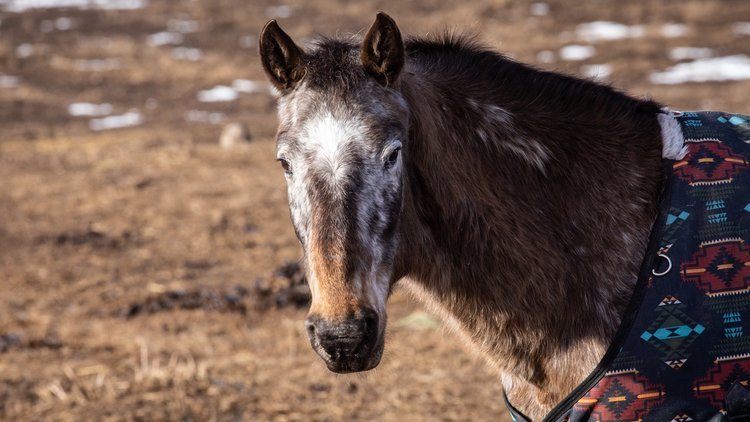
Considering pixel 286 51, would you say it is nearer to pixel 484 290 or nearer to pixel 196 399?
pixel 484 290

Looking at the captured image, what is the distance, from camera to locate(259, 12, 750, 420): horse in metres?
2.76

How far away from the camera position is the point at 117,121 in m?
20.1

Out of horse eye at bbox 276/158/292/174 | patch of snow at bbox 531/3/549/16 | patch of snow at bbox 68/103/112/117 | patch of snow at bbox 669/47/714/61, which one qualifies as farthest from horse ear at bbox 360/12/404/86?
patch of snow at bbox 531/3/549/16

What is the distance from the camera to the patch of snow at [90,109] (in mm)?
21066

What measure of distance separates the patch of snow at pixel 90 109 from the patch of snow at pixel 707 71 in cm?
1412

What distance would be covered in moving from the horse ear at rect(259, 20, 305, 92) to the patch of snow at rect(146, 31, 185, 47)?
2814cm

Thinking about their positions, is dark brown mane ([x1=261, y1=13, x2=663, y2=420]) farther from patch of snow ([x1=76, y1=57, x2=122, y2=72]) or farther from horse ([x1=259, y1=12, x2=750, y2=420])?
patch of snow ([x1=76, y1=57, x2=122, y2=72])

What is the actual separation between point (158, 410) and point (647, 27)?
26.5m

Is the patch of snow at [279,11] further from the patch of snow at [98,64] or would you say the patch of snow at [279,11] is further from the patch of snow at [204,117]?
the patch of snow at [204,117]

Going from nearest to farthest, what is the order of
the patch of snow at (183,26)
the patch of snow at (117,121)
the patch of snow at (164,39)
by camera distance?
the patch of snow at (117,121) < the patch of snow at (164,39) < the patch of snow at (183,26)

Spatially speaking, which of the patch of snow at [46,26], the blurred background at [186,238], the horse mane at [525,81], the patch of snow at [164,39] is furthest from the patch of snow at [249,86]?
the horse mane at [525,81]

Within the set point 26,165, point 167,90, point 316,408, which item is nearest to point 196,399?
point 316,408

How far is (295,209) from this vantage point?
2.86m

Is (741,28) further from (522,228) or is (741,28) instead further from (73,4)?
(73,4)
